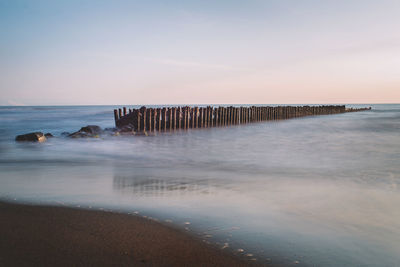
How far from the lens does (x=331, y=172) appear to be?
632 centimetres

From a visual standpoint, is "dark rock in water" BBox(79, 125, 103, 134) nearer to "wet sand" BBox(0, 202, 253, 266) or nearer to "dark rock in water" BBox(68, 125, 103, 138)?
"dark rock in water" BBox(68, 125, 103, 138)

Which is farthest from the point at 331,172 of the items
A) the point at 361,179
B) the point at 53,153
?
the point at 53,153

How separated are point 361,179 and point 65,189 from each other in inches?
194

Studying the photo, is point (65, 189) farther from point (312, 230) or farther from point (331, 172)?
point (331, 172)

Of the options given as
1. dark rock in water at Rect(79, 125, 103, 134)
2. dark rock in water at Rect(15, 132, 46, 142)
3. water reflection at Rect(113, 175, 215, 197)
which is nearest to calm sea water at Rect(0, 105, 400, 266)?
water reflection at Rect(113, 175, 215, 197)

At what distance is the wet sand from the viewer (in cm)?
225

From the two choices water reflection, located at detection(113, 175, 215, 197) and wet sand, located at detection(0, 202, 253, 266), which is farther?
water reflection, located at detection(113, 175, 215, 197)

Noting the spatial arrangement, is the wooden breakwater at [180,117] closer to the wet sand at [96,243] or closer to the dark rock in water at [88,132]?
the dark rock in water at [88,132]

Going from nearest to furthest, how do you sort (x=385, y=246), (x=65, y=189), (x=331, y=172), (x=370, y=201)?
(x=385, y=246)
(x=370, y=201)
(x=65, y=189)
(x=331, y=172)

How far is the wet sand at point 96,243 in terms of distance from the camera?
225 cm

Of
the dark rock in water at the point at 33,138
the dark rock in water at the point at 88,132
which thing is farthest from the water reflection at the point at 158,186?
the dark rock in water at the point at 88,132

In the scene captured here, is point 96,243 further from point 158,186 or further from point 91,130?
point 91,130

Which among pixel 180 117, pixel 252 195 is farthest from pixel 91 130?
pixel 252 195

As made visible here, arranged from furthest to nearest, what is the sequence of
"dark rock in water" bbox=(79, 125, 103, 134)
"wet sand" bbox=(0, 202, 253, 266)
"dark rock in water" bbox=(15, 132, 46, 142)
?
"dark rock in water" bbox=(79, 125, 103, 134) < "dark rock in water" bbox=(15, 132, 46, 142) < "wet sand" bbox=(0, 202, 253, 266)
